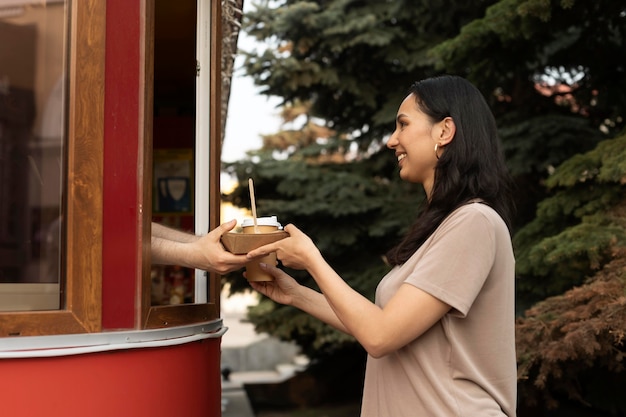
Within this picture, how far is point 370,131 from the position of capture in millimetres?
9852

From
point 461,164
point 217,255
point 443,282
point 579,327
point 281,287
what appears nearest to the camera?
point 443,282

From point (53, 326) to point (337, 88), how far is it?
741 cm

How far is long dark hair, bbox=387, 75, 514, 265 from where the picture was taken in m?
2.10

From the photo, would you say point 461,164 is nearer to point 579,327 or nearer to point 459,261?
point 459,261

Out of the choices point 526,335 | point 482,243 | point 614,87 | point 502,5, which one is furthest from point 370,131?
point 482,243

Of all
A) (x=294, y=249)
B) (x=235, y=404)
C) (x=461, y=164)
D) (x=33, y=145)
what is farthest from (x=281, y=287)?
(x=235, y=404)

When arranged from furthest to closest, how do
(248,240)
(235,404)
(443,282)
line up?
(235,404), (248,240), (443,282)

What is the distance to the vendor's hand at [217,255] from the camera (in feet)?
7.88

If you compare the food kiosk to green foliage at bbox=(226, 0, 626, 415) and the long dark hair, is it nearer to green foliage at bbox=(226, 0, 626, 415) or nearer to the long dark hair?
the long dark hair

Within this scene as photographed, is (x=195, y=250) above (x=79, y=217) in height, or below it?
below

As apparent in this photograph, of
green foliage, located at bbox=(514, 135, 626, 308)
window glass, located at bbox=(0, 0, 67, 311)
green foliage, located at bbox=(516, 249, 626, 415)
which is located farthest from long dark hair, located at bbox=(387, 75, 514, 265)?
green foliage, located at bbox=(514, 135, 626, 308)

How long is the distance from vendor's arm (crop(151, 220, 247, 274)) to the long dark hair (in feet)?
1.80

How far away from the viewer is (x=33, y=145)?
245 cm

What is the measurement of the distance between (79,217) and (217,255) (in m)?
0.45
